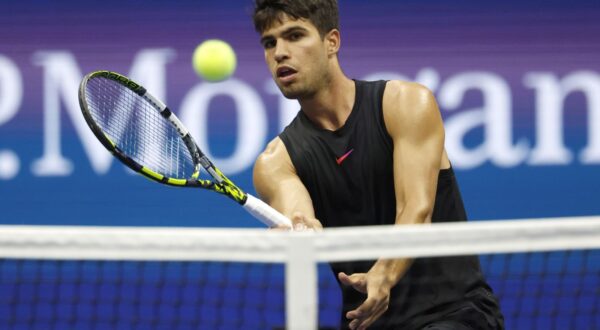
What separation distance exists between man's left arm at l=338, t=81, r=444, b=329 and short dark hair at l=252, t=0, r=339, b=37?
326 millimetres

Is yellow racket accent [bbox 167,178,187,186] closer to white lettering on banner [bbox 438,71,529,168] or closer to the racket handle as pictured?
the racket handle

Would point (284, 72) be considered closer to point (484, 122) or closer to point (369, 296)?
point (369, 296)

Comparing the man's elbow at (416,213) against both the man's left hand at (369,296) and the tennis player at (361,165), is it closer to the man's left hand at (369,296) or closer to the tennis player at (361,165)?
the tennis player at (361,165)

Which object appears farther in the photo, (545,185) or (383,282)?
(545,185)

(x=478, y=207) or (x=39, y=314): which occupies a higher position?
(x=478, y=207)

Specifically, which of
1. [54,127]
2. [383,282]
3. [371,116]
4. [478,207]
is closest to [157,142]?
[371,116]

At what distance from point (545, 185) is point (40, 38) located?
269cm

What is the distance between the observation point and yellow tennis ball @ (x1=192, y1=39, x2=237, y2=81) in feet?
17.2

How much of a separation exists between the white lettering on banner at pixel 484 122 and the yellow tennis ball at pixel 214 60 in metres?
1.11

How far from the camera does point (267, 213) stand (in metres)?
3.49

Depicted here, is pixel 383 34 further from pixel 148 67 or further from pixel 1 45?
pixel 1 45

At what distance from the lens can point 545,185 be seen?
223 inches

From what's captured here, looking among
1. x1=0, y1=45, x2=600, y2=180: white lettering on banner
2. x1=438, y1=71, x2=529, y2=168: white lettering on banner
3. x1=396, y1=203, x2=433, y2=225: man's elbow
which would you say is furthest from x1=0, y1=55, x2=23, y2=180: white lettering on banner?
x1=396, y1=203, x2=433, y2=225: man's elbow

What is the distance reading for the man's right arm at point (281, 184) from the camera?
3553mm
